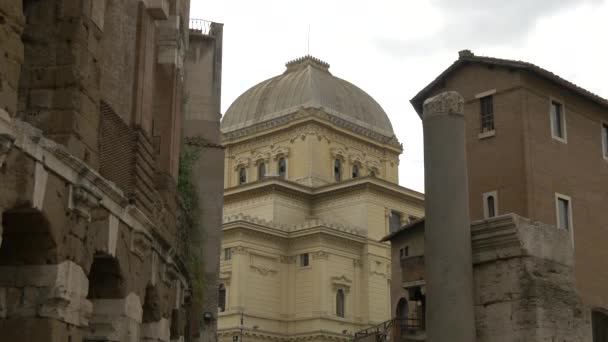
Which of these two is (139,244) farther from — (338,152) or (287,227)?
(338,152)

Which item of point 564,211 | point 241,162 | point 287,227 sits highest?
point 241,162

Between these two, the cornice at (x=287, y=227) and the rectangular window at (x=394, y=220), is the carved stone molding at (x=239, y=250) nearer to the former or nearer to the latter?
the cornice at (x=287, y=227)

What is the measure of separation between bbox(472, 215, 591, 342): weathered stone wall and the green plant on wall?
6336 mm

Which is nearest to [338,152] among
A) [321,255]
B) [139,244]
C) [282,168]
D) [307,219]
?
[282,168]

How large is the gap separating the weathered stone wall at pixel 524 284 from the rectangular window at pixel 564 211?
46.8ft

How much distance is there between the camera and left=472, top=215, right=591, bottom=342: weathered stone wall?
53.0 feet

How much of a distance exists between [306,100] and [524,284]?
49594 millimetres

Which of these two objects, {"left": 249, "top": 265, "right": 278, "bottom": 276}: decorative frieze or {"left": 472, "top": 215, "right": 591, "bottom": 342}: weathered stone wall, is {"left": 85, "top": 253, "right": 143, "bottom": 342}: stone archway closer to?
{"left": 472, "top": 215, "right": 591, "bottom": 342}: weathered stone wall

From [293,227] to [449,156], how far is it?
4251 cm

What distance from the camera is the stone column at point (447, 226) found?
16.8m

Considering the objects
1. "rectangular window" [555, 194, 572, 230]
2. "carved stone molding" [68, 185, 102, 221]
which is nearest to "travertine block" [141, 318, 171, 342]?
"carved stone molding" [68, 185, 102, 221]

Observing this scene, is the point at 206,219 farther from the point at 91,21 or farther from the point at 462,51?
the point at 91,21

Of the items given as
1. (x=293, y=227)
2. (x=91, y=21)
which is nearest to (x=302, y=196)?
(x=293, y=227)

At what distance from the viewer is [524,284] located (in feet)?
53.3
